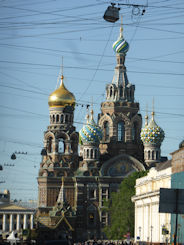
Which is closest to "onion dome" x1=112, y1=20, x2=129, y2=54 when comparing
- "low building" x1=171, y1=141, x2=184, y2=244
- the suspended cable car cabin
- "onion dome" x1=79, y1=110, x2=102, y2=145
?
"onion dome" x1=79, y1=110, x2=102, y2=145

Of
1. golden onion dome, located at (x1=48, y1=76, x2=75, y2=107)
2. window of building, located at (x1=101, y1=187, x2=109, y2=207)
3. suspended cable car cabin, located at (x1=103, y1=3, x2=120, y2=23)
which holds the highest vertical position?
golden onion dome, located at (x1=48, y1=76, x2=75, y2=107)

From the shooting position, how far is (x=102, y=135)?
3654 inches

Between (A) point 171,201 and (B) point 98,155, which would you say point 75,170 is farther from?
(A) point 171,201

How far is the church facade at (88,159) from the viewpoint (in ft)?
298

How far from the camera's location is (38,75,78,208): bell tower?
91.2 meters

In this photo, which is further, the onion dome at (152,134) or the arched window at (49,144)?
the arched window at (49,144)

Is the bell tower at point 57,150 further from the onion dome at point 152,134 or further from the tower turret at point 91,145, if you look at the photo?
the onion dome at point 152,134

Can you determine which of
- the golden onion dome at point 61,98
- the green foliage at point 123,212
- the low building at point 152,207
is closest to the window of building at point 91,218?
the green foliage at point 123,212

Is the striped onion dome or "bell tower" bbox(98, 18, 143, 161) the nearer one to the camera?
"bell tower" bbox(98, 18, 143, 161)

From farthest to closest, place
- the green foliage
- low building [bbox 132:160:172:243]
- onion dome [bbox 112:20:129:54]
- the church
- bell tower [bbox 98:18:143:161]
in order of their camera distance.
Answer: onion dome [bbox 112:20:129:54] → bell tower [bbox 98:18:143:161] → the church → the green foliage → low building [bbox 132:160:172:243]

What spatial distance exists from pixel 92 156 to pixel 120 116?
6.08 meters

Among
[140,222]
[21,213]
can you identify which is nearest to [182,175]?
[140,222]

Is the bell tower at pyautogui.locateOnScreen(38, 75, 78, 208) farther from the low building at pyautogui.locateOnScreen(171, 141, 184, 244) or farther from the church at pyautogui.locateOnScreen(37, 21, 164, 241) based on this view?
the low building at pyautogui.locateOnScreen(171, 141, 184, 244)

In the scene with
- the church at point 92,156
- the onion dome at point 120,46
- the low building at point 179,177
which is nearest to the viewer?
the low building at point 179,177
